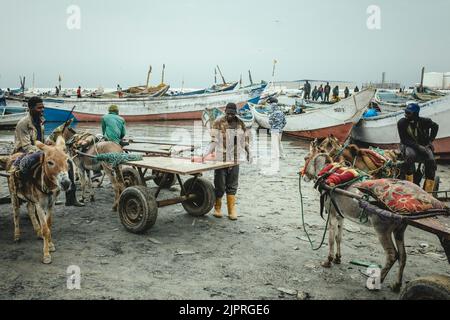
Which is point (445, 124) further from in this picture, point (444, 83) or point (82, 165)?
point (444, 83)

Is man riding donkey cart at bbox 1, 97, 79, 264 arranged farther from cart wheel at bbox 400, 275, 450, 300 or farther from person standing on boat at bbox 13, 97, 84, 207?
cart wheel at bbox 400, 275, 450, 300

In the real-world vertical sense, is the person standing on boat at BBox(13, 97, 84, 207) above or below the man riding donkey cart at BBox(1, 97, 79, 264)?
above

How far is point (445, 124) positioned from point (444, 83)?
6121 cm

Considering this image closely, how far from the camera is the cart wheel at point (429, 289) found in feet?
9.52

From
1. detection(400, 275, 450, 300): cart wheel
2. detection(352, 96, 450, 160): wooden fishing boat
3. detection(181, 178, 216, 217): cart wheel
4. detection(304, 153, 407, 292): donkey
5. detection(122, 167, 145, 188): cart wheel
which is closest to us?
detection(400, 275, 450, 300): cart wheel


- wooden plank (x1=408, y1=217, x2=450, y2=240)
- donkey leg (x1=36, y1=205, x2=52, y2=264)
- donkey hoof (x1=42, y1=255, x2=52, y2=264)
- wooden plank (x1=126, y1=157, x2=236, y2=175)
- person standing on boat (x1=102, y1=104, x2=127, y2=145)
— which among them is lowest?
donkey hoof (x1=42, y1=255, x2=52, y2=264)

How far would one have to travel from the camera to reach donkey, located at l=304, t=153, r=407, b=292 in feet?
13.2

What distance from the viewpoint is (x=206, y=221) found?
6.80m

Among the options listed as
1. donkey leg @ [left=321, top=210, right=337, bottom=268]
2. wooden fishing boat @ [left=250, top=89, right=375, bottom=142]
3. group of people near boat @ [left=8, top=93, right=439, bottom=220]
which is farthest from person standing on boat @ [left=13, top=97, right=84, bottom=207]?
wooden fishing boat @ [left=250, top=89, right=375, bottom=142]

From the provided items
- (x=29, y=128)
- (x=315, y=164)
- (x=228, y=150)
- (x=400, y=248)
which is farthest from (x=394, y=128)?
(x=29, y=128)

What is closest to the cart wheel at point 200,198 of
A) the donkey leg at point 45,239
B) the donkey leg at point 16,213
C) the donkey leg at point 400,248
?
the donkey leg at point 45,239

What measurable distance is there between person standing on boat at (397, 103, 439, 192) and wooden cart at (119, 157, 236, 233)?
3.74 metres

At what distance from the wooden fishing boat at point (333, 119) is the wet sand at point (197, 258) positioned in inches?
387
